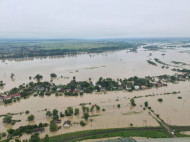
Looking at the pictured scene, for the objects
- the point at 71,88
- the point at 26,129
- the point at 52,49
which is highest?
the point at 52,49

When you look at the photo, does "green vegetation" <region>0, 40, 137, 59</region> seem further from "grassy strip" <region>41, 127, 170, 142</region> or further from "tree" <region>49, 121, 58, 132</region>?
"grassy strip" <region>41, 127, 170, 142</region>

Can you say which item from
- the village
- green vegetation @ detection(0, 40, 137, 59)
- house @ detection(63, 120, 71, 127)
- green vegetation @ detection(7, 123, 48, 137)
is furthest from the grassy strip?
green vegetation @ detection(0, 40, 137, 59)

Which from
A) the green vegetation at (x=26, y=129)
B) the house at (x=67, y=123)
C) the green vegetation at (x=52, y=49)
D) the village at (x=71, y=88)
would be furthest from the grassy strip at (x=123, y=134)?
the green vegetation at (x=52, y=49)

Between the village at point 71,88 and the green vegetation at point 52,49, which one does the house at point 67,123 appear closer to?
the village at point 71,88

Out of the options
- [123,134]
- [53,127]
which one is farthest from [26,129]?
[123,134]

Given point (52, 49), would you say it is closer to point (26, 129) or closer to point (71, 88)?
point (71, 88)

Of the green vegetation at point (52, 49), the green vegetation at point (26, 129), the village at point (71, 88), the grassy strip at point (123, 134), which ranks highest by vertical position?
the green vegetation at point (52, 49)

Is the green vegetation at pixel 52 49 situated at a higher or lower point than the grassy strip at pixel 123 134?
higher

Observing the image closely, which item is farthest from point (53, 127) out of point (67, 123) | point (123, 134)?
point (123, 134)

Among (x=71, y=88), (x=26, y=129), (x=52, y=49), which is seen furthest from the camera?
(x=52, y=49)

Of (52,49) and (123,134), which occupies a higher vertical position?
(52,49)

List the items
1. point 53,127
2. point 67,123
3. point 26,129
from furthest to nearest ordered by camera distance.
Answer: point 67,123, point 53,127, point 26,129

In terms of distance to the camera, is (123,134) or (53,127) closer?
(123,134)
